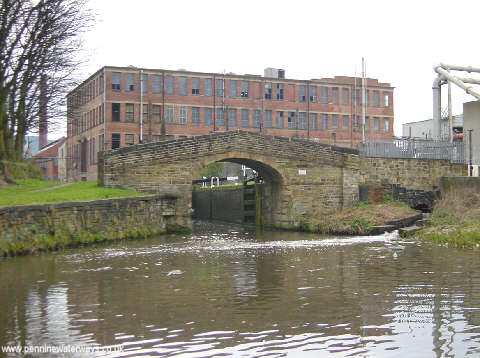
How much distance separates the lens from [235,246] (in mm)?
17047

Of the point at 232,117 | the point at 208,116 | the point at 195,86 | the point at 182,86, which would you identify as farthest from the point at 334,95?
the point at 182,86

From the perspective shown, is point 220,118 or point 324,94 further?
point 324,94

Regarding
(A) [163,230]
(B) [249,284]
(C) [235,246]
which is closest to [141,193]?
(A) [163,230]

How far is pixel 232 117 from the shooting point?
5866cm

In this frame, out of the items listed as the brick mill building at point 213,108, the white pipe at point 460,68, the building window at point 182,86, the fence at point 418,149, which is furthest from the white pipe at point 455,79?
the building window at point 182,86

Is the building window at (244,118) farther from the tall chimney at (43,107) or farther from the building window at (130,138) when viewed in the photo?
the tall chimney at (43,107)

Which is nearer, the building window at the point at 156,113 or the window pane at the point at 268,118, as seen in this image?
the building window at the point at 156,113

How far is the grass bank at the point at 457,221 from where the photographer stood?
1598 cm

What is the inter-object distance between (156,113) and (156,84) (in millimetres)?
2910

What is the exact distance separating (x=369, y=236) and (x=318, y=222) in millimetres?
3498

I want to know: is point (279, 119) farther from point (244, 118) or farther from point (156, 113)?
point (156, 113)

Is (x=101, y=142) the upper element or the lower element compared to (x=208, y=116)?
lower

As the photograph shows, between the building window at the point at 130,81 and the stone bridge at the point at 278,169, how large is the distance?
3153cm

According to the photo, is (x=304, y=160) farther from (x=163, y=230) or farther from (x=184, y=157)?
(x=163, y=230)
